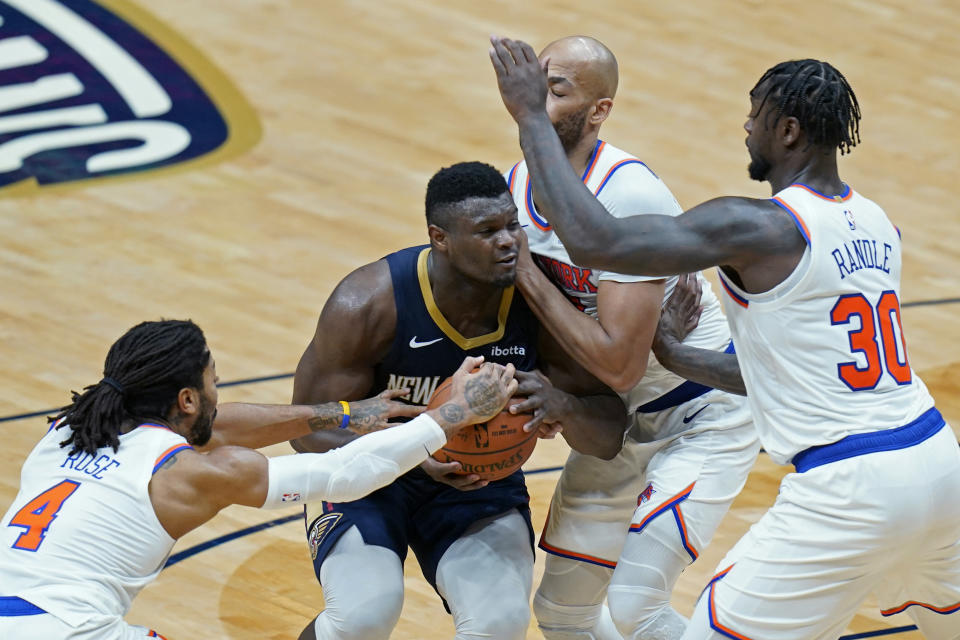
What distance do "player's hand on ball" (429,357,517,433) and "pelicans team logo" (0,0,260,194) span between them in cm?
604

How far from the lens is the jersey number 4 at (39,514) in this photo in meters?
4.36

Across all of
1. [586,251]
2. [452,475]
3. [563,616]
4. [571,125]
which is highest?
[571,125]

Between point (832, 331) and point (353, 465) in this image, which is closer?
point (832, 331)

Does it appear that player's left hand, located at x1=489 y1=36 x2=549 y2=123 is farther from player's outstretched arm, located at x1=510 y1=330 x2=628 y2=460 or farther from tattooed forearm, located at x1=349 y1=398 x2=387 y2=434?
tattooed forearm, located at x1=349 y1=398 x2=387 y2=434

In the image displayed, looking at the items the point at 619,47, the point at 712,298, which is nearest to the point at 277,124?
the point at 619,47

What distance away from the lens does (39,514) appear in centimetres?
440

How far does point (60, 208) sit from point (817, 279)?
22.8ft

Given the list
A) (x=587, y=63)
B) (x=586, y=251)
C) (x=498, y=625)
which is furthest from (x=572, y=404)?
(x=587, y=63)

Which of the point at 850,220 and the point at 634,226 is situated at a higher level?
the point at 850,220

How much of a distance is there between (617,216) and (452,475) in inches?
45.5

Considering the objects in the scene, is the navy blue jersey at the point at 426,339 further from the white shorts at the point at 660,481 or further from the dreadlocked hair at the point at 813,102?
the dreadlocked hair at the point at 813,102

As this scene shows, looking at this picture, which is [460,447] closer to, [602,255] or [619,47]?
[602,255]

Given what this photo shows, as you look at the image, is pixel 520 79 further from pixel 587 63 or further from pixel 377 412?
pixel 377 412

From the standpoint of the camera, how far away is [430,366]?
5383mm
